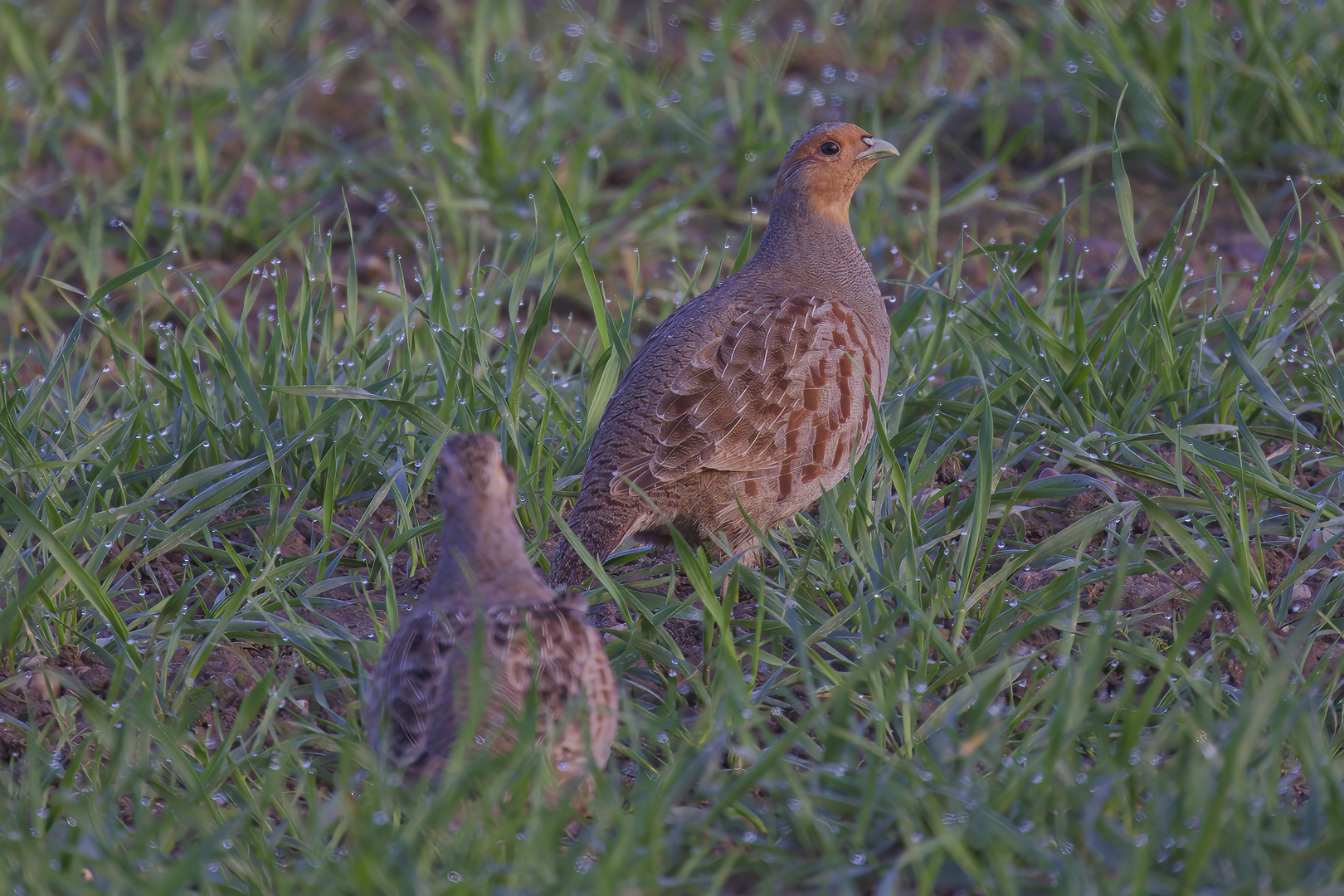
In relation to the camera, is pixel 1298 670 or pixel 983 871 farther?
pixel 1298 670

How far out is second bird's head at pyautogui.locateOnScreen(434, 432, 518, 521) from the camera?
263 centimetres

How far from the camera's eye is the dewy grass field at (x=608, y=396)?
2428 millimetres

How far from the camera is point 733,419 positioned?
352 centimetres

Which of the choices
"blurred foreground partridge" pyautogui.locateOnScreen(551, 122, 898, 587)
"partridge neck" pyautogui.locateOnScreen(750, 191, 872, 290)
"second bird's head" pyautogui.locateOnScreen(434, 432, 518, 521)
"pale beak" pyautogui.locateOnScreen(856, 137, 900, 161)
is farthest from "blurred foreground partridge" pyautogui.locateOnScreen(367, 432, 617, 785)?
"pale beak" pyautogui.locateOnScreen(856, 137, 900, 161)

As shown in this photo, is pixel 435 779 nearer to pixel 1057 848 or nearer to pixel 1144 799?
pixel 1057 848

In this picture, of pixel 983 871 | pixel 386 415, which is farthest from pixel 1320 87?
pixel 983 871

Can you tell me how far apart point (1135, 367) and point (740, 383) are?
1.28 m

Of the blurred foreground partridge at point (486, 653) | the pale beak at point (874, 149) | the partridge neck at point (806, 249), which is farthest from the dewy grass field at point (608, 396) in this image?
the pale beak at point (874, 149)

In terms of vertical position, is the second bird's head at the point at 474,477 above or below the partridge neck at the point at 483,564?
above

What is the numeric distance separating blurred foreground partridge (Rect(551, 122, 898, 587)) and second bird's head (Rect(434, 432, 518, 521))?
0.69m

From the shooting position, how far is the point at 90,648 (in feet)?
10.5

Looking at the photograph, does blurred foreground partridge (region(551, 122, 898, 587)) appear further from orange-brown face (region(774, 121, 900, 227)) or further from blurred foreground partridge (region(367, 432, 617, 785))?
blurred foreground partridge (region(367, 432, 617, 785))

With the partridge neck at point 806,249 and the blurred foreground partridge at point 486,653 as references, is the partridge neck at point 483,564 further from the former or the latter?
the partridge neck at point 806,249

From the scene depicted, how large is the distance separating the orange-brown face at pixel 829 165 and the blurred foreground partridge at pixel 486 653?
1.71m
